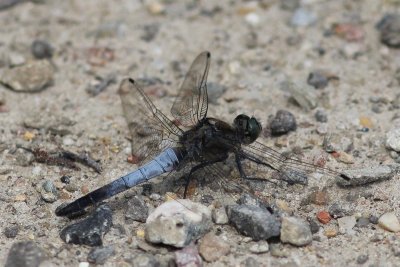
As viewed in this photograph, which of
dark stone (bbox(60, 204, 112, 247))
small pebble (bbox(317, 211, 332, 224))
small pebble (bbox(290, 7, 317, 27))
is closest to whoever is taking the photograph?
dark stone (bbox(60, 204, 112, 247))

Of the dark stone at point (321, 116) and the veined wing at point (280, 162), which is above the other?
the dark stone at point (321, 116)

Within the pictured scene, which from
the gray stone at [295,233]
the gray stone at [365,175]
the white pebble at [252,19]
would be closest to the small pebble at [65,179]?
the gray stone at [295,233]

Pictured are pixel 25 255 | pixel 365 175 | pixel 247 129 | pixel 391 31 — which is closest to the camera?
pixel 25 255

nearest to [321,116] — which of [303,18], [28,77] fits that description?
[303,18]

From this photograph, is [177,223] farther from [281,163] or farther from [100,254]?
[281,163]

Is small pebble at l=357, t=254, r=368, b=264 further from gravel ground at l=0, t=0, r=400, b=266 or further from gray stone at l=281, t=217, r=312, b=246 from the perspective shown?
gray stone at l=281, t=217, r=312, b=246

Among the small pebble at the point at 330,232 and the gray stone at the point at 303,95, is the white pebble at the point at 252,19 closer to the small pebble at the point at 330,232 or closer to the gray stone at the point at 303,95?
the gray stone at the point at 303,95

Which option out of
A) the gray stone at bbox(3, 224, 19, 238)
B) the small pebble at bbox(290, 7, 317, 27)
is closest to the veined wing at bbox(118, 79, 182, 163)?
the gray stone at bbox(3, 224, 19, 238)
